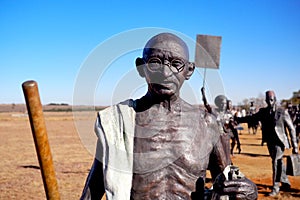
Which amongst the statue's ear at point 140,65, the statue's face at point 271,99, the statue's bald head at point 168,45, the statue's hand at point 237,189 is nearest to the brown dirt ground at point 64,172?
Result: the statue's face at point 271,99

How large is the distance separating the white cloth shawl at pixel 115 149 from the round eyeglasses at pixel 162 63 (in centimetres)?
31

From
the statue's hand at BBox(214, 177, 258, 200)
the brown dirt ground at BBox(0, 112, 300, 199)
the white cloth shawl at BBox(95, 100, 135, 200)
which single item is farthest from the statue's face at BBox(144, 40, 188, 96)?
the brown dirt ground at BBox(0, 112, 300, 199)

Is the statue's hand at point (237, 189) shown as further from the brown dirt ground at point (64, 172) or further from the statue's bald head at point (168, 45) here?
the brown dirt ground at point (64, 172)

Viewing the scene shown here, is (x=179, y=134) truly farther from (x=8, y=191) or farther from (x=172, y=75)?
(x=8, y=191)

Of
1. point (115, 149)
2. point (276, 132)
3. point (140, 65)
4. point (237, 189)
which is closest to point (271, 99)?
point (276, 132)

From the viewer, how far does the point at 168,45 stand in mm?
1999

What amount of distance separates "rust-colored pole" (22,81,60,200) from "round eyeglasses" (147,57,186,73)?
2.89 feet

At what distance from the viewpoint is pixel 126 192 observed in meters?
1.85

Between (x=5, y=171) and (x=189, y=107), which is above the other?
(x=189, y=107)

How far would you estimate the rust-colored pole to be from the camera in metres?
1.22

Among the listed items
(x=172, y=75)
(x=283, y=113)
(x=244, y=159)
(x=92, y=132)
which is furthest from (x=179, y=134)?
(x=244, y=159)

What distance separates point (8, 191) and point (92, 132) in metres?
8.01

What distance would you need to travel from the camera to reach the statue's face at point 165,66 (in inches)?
77.9

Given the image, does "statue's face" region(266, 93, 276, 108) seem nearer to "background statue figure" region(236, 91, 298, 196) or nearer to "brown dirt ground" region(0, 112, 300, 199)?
"background statue figure" region(236, 91, 298, 196)
